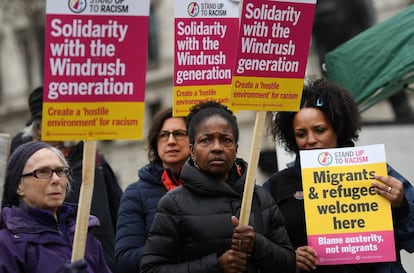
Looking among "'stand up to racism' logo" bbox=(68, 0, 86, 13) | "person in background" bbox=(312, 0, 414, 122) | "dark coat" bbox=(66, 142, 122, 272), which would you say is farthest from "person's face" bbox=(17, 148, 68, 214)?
"person in background" bbox=(312, 0, 414, 122)

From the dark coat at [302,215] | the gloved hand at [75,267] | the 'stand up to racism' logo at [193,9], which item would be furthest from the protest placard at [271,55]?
the gloved hand at [75,267]

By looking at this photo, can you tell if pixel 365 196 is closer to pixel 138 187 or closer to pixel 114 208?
pixel 138 187

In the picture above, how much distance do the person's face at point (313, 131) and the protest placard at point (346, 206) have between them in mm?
214

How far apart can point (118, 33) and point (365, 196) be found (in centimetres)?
151

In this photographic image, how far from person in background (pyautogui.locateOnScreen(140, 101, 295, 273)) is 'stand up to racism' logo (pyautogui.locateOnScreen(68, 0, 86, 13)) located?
82 cm

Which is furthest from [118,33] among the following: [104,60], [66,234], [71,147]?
[71,147]

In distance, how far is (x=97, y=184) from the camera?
6879 mm

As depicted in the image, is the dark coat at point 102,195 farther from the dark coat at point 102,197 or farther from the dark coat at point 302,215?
the dark coat at point 302,215

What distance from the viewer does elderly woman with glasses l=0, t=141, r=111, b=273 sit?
4.66 m

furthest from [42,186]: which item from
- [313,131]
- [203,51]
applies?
[203,51]

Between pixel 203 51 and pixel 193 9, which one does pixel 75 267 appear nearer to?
pixel 203 51

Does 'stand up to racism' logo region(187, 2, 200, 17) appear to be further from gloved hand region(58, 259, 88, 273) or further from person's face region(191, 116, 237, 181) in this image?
gloved hand region(58, 259, 88, 273)

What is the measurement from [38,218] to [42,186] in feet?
0.51

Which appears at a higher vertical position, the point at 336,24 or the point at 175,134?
the point at 336,24
